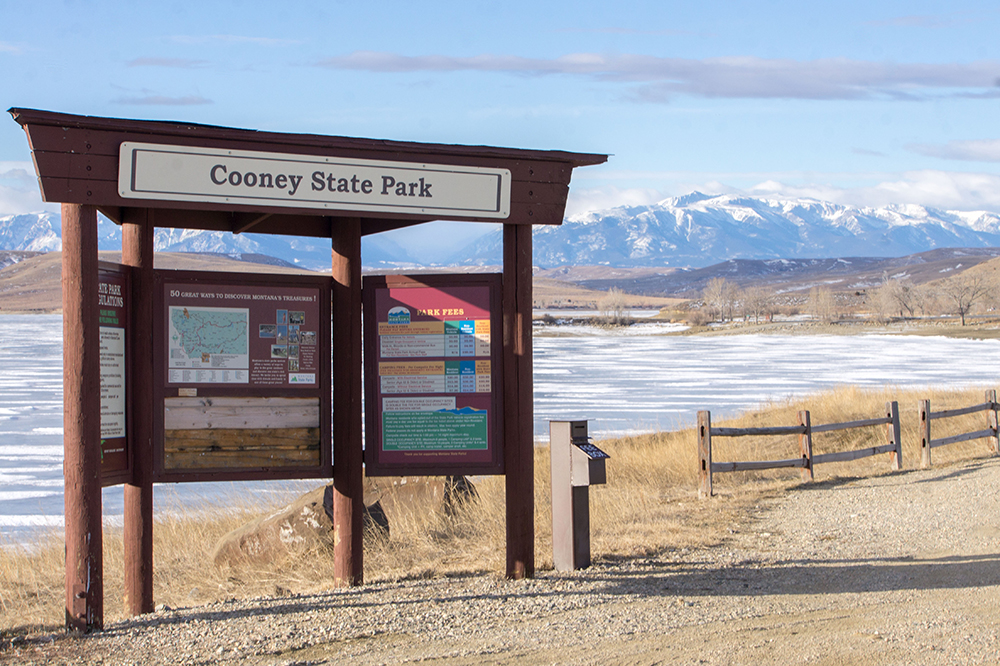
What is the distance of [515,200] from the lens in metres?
6.46

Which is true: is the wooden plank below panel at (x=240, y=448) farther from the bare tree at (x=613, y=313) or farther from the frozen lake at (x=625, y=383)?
the bare tree at (x=613, y=313)

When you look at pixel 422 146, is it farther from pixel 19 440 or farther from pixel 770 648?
pixel 19 440

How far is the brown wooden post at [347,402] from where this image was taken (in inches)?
259

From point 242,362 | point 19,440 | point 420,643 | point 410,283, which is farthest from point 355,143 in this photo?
point 19,440

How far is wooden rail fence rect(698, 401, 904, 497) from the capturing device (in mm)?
11016

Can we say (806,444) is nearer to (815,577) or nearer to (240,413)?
(815,577)

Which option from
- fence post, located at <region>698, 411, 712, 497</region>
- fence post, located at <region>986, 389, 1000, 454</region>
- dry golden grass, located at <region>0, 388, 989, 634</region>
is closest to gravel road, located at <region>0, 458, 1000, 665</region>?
dry golden grass, located at <region>0, 388, 989, 634</region>

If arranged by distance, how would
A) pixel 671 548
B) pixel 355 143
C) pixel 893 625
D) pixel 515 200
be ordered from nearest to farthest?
pixel 893 625
pixel 355 143
pixel 515 200
pixel 671 548

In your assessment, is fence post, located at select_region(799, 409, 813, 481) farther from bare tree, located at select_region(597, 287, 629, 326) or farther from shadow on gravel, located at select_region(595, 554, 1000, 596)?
bare tree, located at select_region(597, 287, 629, 326)

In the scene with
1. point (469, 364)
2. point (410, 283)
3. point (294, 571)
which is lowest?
point (294, 571)

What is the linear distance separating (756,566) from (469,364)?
275 cm

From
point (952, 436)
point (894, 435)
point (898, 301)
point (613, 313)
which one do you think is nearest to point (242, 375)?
point (894, 435)

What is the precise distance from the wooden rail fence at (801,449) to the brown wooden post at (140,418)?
6.62 meters

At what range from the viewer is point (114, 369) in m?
5.96
